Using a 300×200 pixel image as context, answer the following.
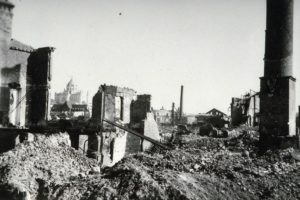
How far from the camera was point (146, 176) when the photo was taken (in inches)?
301

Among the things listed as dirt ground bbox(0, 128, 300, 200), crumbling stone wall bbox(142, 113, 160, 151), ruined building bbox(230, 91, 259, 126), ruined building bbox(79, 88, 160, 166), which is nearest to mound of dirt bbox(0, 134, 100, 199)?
dirt ground bbox(0, 128, 300, 200)

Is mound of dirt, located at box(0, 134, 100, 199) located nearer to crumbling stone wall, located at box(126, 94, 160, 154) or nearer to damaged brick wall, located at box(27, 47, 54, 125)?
damaged brick wall, located at box(27, 47, 54, 125)

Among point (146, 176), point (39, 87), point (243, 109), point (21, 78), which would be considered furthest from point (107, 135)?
point (243, 109)

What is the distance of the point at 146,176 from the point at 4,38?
1525 cm

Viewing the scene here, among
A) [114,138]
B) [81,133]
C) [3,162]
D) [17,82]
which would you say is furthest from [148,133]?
[3,162]

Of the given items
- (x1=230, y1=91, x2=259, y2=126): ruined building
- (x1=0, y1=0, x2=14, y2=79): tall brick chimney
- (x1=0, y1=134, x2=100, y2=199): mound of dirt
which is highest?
(x1=0, y1=0, x2=14, y2=79): tall brick chimney

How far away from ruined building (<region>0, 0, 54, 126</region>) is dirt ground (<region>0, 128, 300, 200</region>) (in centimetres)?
810

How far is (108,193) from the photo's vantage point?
7.18 meters

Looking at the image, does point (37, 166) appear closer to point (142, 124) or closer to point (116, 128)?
point (116, 128)

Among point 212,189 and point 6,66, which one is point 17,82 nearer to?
point 6,66

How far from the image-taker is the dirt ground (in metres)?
7.27

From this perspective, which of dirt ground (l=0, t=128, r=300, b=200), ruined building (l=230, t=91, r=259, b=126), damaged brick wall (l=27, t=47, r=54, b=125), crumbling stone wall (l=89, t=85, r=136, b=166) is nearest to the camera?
dirt ground (l=0, t=128, r=300, b=200)

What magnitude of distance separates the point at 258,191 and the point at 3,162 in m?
8.68

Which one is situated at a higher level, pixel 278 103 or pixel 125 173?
pixel 278 103
